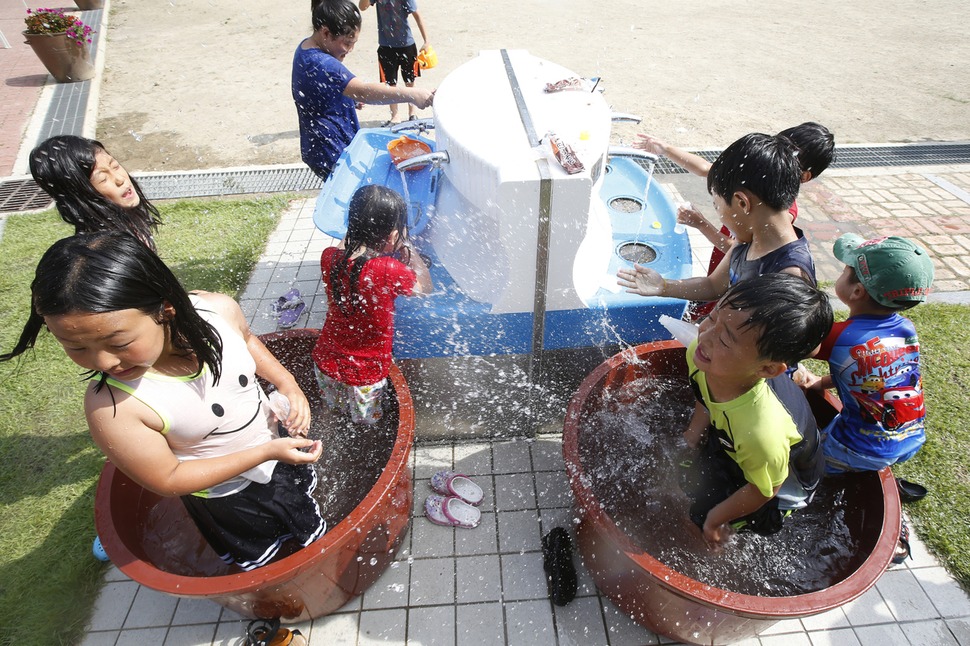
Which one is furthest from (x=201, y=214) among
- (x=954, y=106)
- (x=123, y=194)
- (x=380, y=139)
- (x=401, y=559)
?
(x=954, y=106)

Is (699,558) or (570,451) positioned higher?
(570,451)

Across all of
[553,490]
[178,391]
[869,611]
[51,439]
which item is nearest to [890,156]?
[869,611]

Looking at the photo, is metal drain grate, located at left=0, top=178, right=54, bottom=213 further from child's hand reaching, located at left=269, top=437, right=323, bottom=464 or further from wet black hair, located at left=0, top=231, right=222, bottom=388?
child's hand reaching, located at left=269, top=437, right=323, bottom=464

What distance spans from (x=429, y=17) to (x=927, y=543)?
38.7ft

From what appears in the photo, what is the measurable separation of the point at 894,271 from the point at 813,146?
1110mm

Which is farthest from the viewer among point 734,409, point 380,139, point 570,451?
point 380,139

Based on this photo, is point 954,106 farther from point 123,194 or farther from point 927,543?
point 123,194

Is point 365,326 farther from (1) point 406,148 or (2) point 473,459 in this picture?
Result: (1) point 406,148

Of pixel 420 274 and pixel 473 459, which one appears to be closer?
pixel 420 274

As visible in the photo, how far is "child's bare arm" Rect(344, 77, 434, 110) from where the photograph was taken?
3.44 meters

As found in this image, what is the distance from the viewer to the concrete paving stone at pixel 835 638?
2.31 meters

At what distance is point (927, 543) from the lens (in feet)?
8.80

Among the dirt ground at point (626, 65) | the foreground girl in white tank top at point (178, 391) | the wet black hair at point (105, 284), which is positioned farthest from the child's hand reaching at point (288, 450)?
the dirt ground at point (626, 65)

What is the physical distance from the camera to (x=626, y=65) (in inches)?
345
